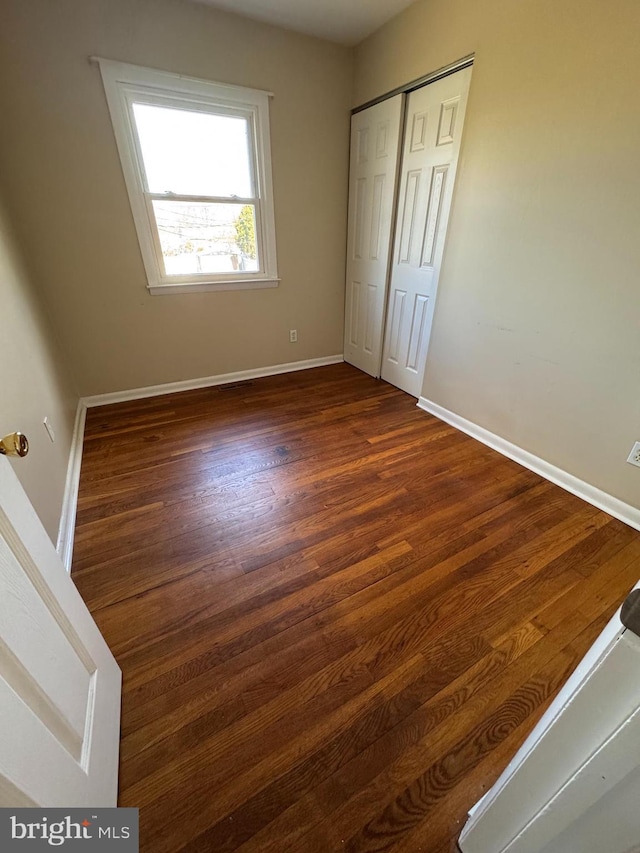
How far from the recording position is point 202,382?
3.18 metres

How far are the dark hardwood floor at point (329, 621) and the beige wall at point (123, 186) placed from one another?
96 centimetres

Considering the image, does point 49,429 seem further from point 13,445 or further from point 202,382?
point 202,382

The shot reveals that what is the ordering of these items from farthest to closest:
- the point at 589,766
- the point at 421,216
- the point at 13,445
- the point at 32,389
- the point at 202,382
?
1. the point at 202,382
2. the point at 421,216
3. the point at 32,389
4. the point at 13,445
5. the point at 589,766

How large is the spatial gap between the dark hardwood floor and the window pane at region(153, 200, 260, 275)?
145 centimetres

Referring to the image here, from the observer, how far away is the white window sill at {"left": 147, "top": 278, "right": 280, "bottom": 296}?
2730mm

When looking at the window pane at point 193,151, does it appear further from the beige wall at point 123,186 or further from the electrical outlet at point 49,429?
the electrical outlet at point 49,429

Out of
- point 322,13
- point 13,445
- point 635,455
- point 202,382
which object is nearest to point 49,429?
point 13,445

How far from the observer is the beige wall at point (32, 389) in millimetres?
1387

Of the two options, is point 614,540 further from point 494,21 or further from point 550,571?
point 494,21

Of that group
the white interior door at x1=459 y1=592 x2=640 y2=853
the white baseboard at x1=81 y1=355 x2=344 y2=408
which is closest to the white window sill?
the white baseboard at x1=81 y1=355 x2=344 y2=408

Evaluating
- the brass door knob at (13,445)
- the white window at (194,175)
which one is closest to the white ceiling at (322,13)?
the white window at (194,175)

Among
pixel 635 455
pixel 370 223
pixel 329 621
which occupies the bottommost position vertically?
pixel 329 621

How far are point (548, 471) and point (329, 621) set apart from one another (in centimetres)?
159

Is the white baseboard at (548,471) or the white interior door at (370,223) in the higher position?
the white interior door at (370,223)
